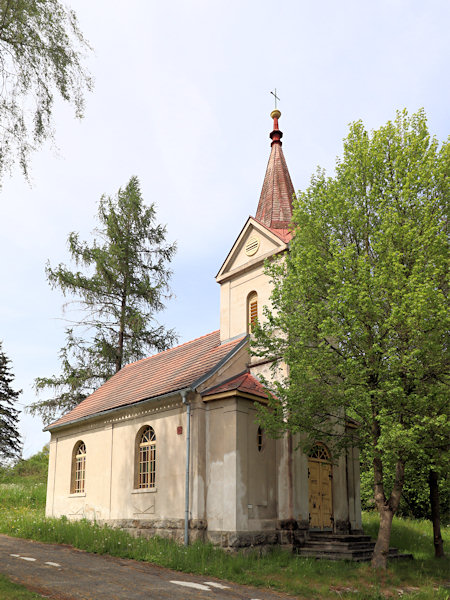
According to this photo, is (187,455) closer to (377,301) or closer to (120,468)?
(120,468)

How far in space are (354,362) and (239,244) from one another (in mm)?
8485

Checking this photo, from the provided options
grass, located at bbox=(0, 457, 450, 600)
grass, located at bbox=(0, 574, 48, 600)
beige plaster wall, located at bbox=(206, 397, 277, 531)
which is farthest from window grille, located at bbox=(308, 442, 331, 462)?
grass, located at bbox=(0, 574, 48, 600)

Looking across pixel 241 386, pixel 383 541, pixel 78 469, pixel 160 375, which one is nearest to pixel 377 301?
pixel 241 386

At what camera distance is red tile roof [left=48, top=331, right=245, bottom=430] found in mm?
17078

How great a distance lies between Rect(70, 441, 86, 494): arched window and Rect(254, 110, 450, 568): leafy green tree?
9.82 m

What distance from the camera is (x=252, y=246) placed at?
61.1ft

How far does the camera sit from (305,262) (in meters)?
13.5

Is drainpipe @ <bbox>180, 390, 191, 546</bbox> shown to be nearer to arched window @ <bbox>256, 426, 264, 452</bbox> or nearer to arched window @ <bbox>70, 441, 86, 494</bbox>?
arched window @ <bbox>256, 426, 264, 452</bbox>

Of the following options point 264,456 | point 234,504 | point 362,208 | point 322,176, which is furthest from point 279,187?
point 234,504

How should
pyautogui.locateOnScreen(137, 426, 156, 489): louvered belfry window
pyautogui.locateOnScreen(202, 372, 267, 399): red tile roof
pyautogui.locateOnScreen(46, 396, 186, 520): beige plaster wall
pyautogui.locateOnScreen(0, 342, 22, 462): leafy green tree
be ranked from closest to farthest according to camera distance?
pyautogui.locateOnScreen(202, 372, 267, 399): red tile roof → pyautogui.locateOnScreen(46, 396, 186, 520): beige plaster wall → pyautogui.locateOnScreen(137, 426, 156, 489): louvered belfry window → pyautogui.locateOnScreen(0, 342, 22, 462): leafy green tree

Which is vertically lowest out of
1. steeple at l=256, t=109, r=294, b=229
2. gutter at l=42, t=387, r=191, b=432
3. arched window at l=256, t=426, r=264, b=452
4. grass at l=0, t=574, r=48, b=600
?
grass at l=0, t=574, r=48, b=600

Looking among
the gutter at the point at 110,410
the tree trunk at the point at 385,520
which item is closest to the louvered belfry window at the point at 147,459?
the gutter at the point at 110,410

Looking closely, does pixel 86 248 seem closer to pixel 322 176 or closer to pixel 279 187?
pixel 279 187

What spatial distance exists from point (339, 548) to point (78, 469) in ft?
35.7
